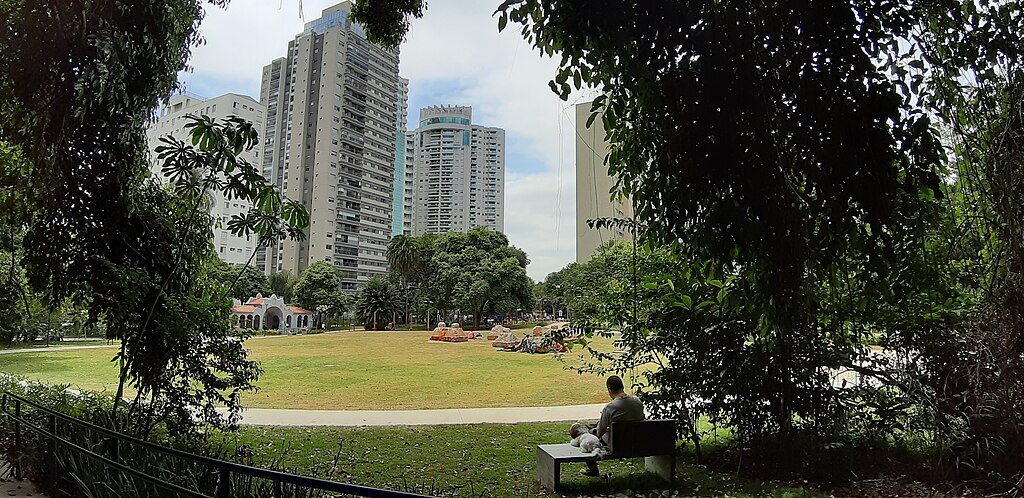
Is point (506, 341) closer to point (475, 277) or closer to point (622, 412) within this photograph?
point (475, 277)

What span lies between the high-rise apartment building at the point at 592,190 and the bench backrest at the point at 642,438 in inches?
56.5

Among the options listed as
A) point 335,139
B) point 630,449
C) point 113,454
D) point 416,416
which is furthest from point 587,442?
point 335,139

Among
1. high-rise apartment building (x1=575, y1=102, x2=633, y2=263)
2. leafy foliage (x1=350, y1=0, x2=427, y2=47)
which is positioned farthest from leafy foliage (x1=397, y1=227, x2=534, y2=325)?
leafy foliage (x1=350, y1=0, x2=427, y2=47)

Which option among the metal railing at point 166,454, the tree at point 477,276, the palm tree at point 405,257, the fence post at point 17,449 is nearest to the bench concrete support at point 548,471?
the metal railing at point 166,454

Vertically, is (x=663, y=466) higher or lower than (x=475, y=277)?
lower

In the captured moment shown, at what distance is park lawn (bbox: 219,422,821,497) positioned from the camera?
4559mm

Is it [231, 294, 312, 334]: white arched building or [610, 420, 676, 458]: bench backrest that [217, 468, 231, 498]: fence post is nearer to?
[610, 420, 676, 458]: bench backrest

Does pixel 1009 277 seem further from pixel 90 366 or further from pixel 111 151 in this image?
pixel 90 366

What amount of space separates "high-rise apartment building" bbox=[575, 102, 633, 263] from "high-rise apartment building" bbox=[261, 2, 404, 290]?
9172 mm

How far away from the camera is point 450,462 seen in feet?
18.8

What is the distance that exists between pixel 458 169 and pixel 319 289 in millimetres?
23656

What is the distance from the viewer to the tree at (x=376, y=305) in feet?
150

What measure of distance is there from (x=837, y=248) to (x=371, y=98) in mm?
35553

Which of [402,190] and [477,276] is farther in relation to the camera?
[402,190]
